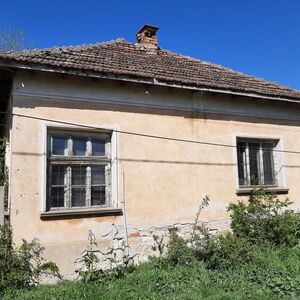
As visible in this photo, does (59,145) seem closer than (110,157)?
Yes

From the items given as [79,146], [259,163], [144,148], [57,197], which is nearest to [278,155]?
[259,163]

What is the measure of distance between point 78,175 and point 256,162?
5.34 metres

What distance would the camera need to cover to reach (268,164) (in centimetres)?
1086

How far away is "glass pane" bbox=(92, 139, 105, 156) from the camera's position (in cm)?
838

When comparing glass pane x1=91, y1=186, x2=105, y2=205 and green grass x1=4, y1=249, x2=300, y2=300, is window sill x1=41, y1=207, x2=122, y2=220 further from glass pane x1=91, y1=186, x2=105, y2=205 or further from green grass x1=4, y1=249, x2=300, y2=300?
green grass x1=4, y1=249, x2=300, y2=300

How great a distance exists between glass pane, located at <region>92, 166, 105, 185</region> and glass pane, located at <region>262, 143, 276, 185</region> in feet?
16.6

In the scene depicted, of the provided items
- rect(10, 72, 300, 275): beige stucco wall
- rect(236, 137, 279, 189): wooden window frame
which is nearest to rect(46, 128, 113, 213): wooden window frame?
rect(10, 72, 300, 275): beige stucco wall

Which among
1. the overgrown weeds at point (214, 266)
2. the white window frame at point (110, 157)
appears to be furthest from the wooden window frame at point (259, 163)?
the white window frame at point (110, 157)

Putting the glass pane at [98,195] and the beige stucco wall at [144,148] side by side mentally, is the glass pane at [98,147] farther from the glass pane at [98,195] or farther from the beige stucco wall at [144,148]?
the glass pane at [98,195]

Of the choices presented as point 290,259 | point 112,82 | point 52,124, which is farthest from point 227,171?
point 52,124

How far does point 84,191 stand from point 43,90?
7.79ft

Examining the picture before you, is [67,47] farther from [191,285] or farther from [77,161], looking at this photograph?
[191,285]

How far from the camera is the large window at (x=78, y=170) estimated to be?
7.83m

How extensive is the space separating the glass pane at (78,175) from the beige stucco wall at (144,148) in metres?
0.76
